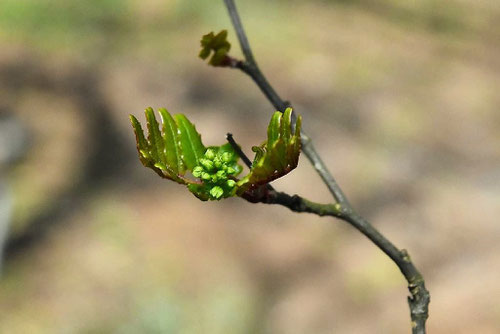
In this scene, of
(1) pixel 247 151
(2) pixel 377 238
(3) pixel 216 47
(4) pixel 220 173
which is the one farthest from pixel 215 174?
(1) pixel 247 151

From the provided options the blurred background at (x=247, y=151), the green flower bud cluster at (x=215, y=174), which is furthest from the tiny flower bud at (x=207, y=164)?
the blurred background at (x=247, y=151)

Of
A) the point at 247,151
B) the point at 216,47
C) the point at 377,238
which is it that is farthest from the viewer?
the point at 247,151

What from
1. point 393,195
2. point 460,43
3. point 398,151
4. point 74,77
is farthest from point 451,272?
point 74,77

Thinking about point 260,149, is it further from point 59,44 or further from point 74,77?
point 59,44

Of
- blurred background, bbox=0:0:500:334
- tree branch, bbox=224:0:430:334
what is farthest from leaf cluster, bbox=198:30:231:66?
A: blurred background, bbox=0:0:500:334

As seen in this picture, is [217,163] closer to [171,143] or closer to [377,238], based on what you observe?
[171,143]
